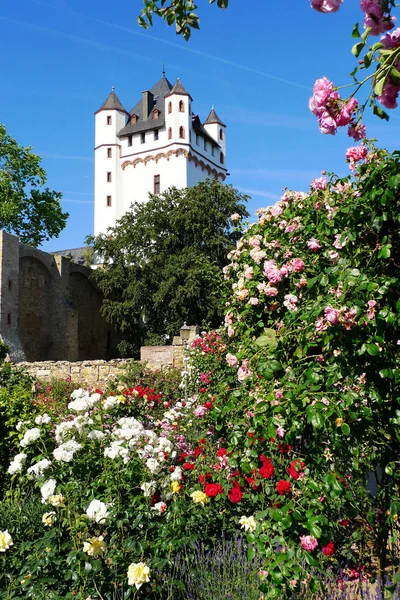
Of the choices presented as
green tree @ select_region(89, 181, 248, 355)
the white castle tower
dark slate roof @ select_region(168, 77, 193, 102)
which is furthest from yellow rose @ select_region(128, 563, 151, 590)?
dark slate roof @ select_region(168, 77, 193, 102)

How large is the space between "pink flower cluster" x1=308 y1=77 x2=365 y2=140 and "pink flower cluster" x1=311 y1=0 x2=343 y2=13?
0.40 metres

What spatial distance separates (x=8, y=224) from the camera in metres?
30.0

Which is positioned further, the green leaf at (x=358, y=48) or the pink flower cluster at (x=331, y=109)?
the pink flower cluster at (x=331, y=109)

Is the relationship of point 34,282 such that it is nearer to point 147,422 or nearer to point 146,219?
point 146,219

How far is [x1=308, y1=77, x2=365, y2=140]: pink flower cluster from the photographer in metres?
2.00

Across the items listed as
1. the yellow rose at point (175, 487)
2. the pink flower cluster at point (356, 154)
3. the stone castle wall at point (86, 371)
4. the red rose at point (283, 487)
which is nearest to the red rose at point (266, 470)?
the red rose at point (283, 487)

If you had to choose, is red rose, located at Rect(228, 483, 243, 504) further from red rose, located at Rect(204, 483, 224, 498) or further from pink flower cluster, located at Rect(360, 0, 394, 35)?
pink flower cluster, located at Rect(360, 0, 394, 35)

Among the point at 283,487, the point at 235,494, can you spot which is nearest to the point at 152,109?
the point at 235,494

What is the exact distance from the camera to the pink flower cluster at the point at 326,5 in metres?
1.59

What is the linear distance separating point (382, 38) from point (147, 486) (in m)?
2.76

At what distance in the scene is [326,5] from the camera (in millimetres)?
1594

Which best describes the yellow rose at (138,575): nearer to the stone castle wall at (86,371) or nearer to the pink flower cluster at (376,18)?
the pink flower cluster at (376,18)

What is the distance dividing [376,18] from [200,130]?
134 ft

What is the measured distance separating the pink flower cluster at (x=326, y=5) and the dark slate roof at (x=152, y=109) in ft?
129
